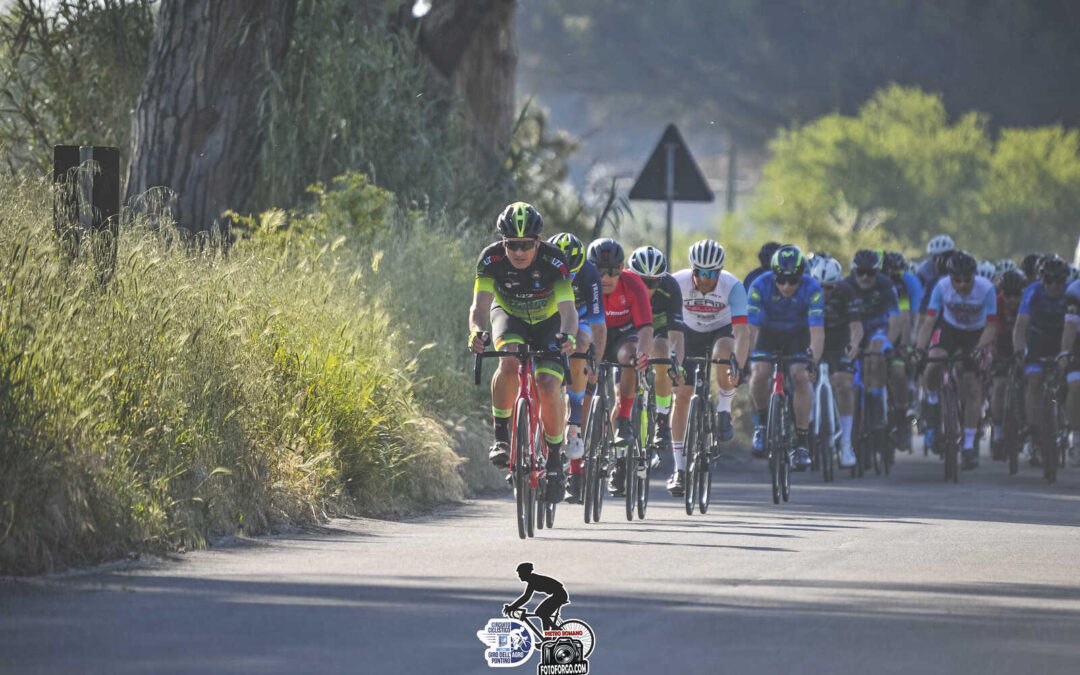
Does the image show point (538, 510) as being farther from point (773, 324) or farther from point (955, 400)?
point (955, 400)

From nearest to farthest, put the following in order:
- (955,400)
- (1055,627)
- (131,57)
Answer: (1055,627)
(955,400)
(131,57)

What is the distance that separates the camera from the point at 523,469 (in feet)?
38.3

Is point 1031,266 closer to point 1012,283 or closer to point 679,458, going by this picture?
point 1012,283

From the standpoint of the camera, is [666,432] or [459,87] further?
[459,87]

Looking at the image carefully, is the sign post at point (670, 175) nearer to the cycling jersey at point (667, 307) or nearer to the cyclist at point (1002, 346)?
the cyclist at point (1002, 346)

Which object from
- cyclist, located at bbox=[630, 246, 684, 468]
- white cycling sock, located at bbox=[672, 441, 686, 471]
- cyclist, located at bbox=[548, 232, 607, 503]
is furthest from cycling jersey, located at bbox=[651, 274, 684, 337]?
cyclist, located at bbox=[548, 232, 607, 503]

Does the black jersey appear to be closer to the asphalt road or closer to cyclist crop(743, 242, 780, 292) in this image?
the asphalt road

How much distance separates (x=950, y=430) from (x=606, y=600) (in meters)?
9.89

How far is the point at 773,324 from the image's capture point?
647 inches

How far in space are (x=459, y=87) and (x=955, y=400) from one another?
28.0 ft

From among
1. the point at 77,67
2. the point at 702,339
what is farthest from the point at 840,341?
the point at 77,67

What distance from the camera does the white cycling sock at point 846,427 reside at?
1817 cm

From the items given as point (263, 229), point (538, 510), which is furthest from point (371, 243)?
point (538, 510)

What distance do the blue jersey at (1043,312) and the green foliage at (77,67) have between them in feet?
29.6
